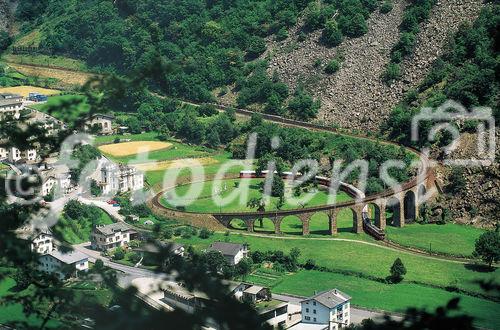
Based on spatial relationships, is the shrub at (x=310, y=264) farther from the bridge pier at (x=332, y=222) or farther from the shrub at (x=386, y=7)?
the shrub at (x=386, y=7)

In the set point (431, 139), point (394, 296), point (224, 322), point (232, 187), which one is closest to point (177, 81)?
point (232, 187)

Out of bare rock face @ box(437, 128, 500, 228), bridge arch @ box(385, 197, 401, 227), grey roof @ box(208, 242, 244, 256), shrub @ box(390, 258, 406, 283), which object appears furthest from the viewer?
bridge arch @ box(385, 197, 401, 227)

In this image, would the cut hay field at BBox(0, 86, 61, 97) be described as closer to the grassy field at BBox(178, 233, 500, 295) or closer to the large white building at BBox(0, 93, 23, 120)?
the large white building at BBox(0, 93, 23, 120)

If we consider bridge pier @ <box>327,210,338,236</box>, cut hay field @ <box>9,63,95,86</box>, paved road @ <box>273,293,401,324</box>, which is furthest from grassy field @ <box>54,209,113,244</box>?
cut hay field @ <box>9,63,95,86</box>

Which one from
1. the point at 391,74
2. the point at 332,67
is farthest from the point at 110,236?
the point at 332,67

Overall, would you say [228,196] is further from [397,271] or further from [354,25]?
[354,25]

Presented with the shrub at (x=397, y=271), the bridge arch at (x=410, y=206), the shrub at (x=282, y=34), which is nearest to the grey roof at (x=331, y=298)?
the shrub at (x=397, y=271)

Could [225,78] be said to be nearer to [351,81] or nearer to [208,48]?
[208,48]
